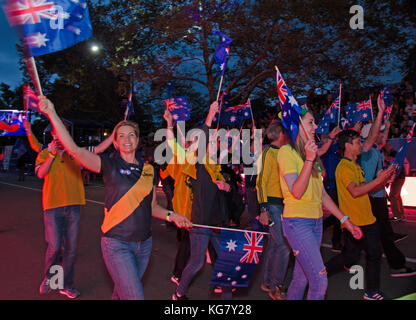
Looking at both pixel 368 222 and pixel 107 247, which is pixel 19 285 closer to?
pixel 107 247

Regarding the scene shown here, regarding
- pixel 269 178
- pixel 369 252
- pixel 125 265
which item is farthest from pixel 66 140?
pixel 369 252

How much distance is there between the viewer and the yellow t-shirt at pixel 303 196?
3.42 metres

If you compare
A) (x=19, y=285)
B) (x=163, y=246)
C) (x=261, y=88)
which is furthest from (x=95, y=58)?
(x=19, y=285)

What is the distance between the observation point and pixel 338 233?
7008 mm

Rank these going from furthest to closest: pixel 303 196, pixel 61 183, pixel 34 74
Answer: pixel 61 183 < pixel 303 196 < pixel 34 74

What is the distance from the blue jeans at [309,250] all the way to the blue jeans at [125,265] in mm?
1295

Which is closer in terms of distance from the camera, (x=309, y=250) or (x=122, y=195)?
(x=122, y=195)

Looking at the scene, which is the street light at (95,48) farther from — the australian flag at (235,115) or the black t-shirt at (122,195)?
the black t-shirt at (122,195)

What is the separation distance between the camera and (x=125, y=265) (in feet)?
9.89

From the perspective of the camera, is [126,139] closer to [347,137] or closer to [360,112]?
[347,137]

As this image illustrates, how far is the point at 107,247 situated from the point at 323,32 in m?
14.0

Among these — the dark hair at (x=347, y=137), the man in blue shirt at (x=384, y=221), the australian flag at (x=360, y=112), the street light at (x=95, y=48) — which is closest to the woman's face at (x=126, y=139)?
the dark hair at (x=347, y=137)

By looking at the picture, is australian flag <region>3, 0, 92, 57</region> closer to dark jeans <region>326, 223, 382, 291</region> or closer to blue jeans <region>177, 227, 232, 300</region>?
blue jeans <region>177, 227, 232, 300</region>

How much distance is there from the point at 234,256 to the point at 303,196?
98cm
